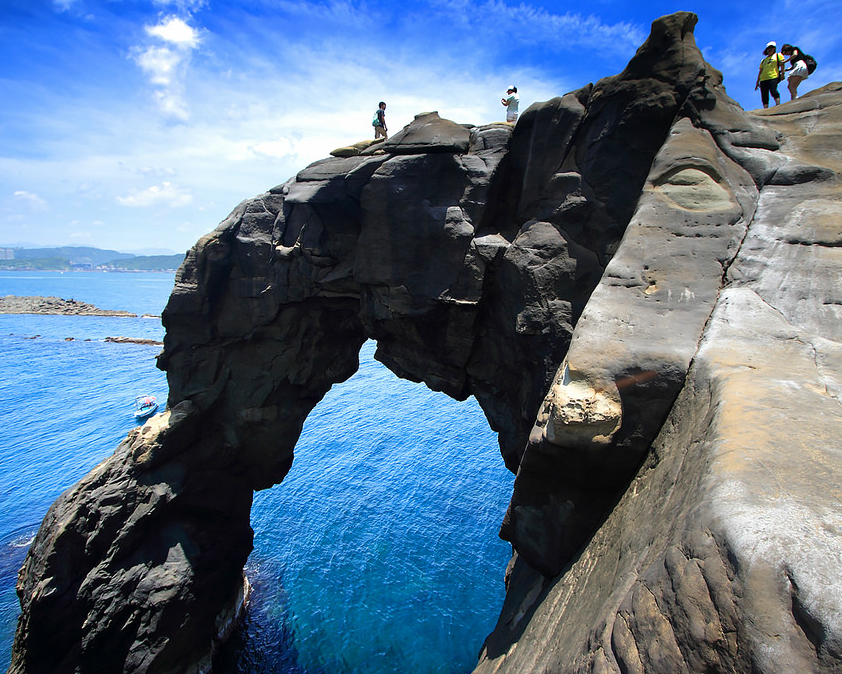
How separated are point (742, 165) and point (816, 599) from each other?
588 cm

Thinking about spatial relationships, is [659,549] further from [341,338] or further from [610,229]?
[341,338]

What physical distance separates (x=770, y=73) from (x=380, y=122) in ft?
28.1

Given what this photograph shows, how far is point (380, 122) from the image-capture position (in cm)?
1296

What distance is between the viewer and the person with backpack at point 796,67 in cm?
898

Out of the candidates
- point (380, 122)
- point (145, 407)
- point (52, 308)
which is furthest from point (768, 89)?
point (52, 308)

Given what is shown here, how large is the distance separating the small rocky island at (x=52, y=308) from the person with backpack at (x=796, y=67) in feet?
253

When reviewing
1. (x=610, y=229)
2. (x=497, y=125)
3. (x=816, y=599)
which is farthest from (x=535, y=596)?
(x=497, y=125)

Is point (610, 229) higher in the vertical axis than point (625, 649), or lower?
higher

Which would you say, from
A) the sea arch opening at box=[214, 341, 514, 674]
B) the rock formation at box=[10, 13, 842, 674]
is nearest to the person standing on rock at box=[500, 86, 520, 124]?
the rock formation at box=[10, 13, 842, 674]

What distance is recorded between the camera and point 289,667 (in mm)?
13891

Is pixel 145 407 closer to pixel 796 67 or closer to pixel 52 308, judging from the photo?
pixel 796 67

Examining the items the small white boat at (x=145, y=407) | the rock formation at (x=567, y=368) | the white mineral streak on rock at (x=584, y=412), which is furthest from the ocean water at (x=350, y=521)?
the white mineral streak on rock at (x=584, y=412)

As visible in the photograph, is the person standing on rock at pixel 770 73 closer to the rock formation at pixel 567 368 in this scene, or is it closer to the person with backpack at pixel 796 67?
the person with backpack at pixel 796 67

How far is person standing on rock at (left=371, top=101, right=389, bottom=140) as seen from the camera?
1295 centimetres
